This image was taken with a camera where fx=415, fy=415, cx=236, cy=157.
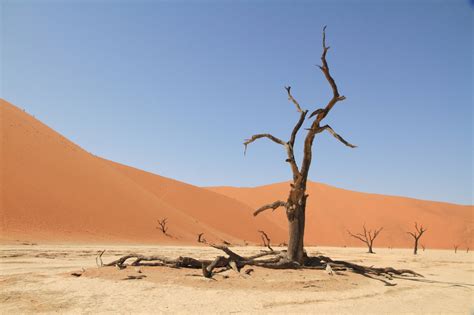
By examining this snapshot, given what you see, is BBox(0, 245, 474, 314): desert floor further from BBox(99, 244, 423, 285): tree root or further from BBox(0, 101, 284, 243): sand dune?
BBox(0, 101, 284, 243): sand dune

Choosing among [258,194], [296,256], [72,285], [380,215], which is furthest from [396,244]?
[72,285]

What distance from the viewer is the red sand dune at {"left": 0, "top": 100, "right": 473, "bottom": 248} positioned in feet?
99.3

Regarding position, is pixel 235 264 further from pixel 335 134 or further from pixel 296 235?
pixel 335 134

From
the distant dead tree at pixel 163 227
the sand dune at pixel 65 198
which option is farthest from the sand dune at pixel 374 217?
the distant dead tree at pixel 163 227

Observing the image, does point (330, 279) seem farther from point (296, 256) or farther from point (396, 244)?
point (396, 244)

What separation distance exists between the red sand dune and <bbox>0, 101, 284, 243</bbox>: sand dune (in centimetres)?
8

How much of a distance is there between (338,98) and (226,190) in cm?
7992

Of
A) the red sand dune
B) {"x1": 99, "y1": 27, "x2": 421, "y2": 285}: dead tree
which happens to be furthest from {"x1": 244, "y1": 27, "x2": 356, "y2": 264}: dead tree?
the red sand dune

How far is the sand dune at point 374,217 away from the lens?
5897cm

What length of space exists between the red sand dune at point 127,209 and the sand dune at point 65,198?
0.25 feet

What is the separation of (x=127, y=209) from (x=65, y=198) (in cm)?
637

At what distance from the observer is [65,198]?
110 feet

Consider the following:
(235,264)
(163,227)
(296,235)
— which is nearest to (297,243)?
(296,235)

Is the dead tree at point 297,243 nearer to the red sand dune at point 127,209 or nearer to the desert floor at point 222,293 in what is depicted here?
the desert floor at point 222,293
